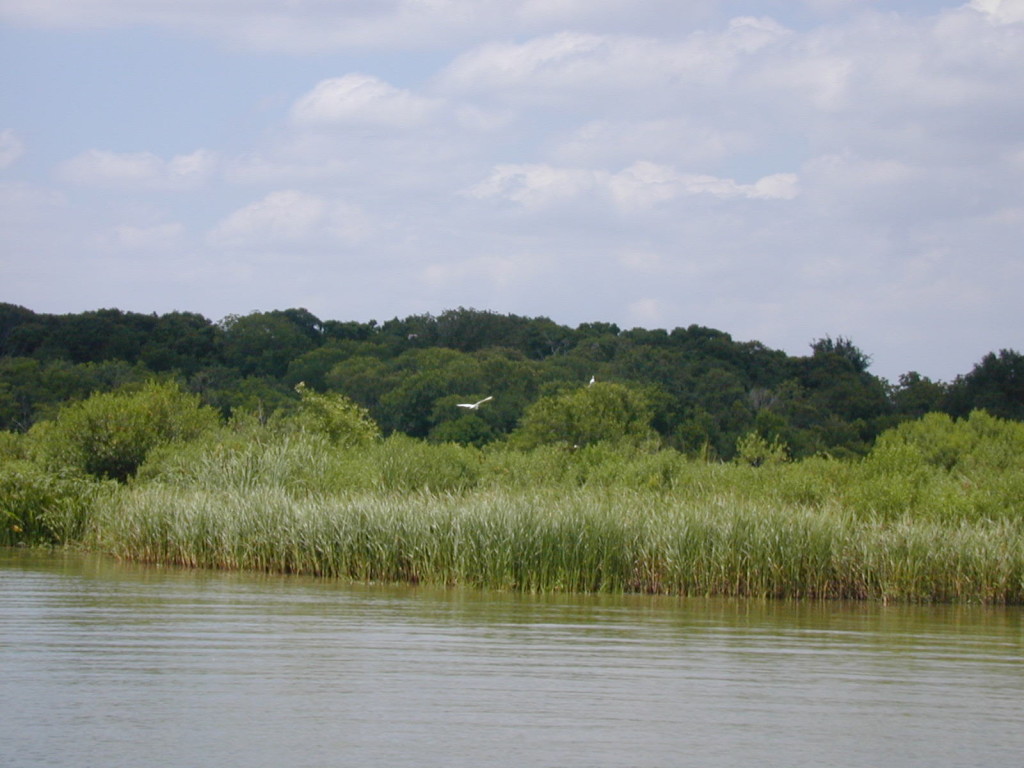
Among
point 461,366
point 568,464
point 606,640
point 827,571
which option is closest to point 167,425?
point 568,464

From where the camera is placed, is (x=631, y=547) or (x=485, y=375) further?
(x=485, y=375)

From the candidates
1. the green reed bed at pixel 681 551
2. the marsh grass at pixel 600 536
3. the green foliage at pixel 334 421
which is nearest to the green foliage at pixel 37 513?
the marsh grass at pixel 600 536

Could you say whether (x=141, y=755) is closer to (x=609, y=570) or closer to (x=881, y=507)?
(x=609, y=570)

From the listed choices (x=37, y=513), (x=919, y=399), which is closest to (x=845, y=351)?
(x=919, y=399)

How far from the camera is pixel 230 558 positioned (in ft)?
73.2

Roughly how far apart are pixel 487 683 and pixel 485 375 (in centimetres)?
6043

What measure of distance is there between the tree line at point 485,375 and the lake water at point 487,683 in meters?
36.2

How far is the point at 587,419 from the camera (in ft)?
138

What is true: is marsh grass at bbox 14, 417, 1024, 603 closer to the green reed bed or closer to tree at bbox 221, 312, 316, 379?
the green reed bed

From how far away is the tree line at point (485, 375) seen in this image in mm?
61438

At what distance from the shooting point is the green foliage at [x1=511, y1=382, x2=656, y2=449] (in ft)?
136

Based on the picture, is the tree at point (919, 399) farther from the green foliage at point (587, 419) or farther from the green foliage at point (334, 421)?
the green foliage at point (334, 421)

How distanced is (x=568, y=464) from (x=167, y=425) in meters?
10.7

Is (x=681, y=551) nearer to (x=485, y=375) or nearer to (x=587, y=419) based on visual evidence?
(x=587, y=419)
